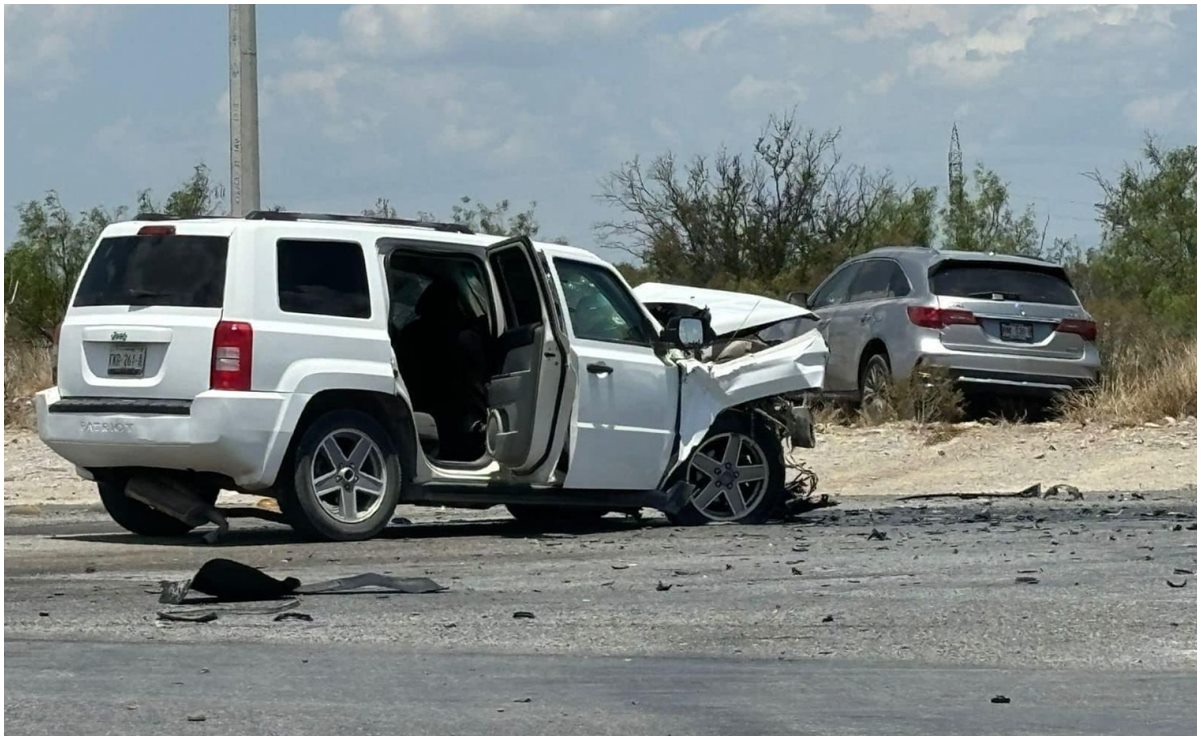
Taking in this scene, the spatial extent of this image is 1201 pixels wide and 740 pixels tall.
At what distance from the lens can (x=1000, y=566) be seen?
1144 centimetres

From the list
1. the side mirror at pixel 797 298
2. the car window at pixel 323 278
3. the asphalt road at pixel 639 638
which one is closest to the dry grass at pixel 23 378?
the side mirror at pixel 797 298

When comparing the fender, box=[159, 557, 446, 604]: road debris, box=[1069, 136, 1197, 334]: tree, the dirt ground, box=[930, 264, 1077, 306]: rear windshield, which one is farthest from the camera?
box=[1069, 136, 1197, 334]: tree

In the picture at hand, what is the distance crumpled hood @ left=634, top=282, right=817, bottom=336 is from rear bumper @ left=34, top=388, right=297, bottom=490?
3.16 meters

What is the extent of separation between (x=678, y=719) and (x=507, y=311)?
695 cm

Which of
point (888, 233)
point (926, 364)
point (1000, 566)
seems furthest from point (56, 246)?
point (1000, 566)

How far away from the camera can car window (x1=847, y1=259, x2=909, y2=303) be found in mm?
20688

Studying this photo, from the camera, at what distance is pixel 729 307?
14.4 m

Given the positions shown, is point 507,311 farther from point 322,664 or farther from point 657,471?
point 322,664

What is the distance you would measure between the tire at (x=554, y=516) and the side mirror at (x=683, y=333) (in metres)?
1.64

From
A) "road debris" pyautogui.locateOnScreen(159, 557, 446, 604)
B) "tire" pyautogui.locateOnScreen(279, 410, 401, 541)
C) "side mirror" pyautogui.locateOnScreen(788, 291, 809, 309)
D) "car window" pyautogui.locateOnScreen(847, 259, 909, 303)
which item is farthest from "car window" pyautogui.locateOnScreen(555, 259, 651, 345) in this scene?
"car window" pyautogui.locateOnScreen(847, 259, 909, 303)

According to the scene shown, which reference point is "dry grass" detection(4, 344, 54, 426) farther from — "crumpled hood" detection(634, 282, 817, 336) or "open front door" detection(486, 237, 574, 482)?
"open front door" detection(486, 237, 574, 482)

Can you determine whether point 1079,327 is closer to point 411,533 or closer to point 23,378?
point 411,533

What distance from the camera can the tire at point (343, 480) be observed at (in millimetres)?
12617

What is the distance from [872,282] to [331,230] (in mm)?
9340
